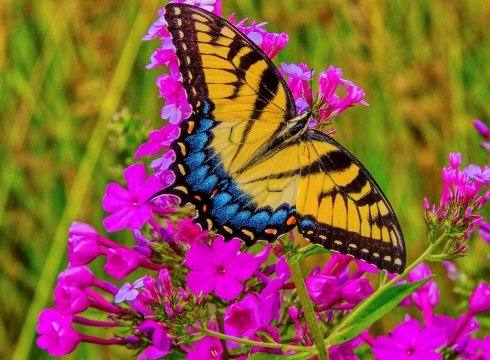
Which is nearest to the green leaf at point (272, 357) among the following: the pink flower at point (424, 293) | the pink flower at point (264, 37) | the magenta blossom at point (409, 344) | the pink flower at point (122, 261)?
the magenta blossom at point (409, 344)

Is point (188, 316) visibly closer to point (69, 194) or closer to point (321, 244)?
point (321, 244)

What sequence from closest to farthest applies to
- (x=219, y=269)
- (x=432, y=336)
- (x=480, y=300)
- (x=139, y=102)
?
(x=219, y=269) < (x=432, y=336) < (x=480, y=300) < (x=139, y=102)

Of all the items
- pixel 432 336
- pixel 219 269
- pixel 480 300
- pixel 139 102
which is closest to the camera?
pixel 219 269

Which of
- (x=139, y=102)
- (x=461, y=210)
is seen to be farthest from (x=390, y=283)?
(x=139, y=102)

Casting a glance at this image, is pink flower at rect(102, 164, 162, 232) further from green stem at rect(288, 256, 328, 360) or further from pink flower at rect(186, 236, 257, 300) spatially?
green stem at rect(288, 256, 328, 360)

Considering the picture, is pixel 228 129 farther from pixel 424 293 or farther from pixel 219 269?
pixel 424 293

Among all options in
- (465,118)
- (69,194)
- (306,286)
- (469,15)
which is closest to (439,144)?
(465,118)

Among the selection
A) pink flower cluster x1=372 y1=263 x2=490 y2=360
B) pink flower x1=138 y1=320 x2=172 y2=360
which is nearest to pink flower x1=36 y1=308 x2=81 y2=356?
pink flower x1=138 y1=320 x2=172 y2=360
